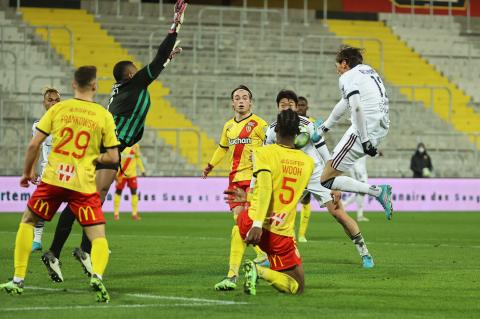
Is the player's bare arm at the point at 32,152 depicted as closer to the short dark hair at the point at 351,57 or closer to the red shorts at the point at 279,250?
the red shorts at the point at 279,250

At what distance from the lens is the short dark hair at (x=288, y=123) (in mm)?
11012

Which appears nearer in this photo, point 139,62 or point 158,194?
point 158,194

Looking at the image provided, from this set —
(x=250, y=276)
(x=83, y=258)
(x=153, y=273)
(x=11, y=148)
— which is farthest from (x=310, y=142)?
(x=11, y=148)

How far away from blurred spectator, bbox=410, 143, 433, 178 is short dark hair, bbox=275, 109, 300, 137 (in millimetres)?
24517

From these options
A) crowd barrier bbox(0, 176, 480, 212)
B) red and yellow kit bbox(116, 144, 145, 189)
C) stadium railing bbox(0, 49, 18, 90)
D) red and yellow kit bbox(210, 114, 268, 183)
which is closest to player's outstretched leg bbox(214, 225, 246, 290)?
red and yellow kit bbox(210, 114, 268, 183)

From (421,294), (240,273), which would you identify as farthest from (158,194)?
(421,294)

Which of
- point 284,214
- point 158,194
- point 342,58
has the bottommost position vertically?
point 158,194

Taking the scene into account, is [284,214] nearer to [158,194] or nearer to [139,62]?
[158,194]

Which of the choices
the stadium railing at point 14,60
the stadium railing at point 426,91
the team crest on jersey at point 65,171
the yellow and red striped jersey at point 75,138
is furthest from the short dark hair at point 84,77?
the stadium railing at point 426,91

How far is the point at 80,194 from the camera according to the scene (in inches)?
420

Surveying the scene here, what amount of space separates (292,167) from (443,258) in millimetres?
5718

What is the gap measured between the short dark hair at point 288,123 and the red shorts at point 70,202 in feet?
6.09

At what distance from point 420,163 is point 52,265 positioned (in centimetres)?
2467

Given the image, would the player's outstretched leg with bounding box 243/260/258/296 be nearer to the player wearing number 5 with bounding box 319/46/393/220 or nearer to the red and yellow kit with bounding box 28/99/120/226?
the red and yellow kit with bounding box 28/99/120/226
